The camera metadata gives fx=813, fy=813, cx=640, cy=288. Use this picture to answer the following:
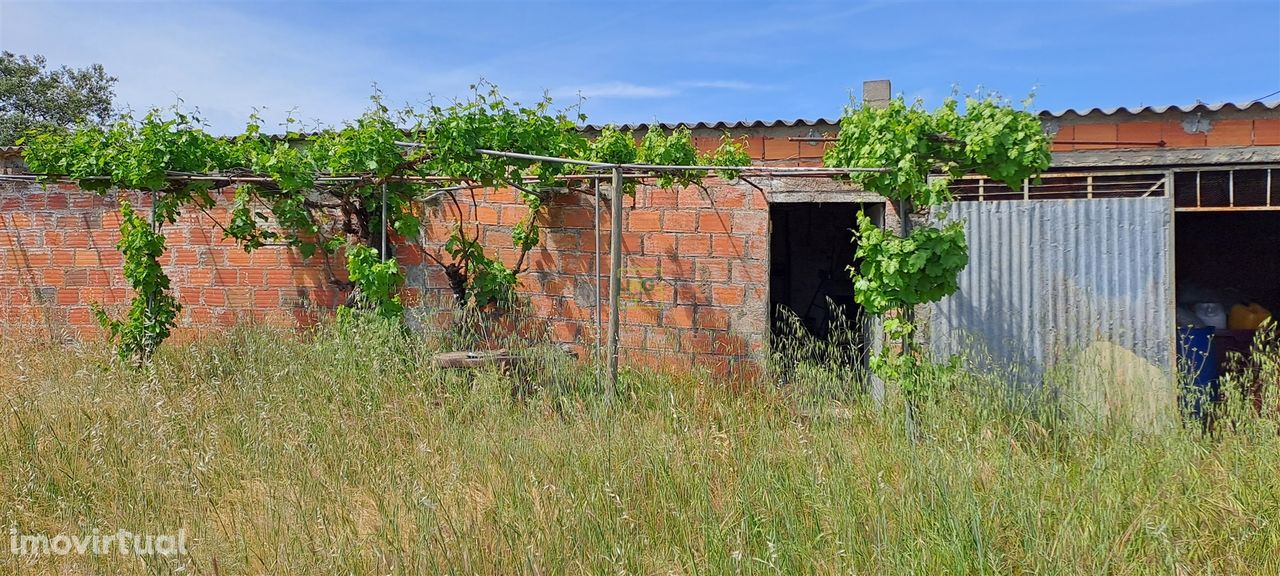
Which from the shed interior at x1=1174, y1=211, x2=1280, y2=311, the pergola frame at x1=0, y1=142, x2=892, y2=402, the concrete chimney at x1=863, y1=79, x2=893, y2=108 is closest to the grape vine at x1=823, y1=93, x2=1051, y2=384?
the pergola frame at x1=0, y1=142, x2=892, y2=402

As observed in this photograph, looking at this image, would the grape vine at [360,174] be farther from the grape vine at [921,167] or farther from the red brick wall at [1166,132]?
the red brick wall at [1166,132]

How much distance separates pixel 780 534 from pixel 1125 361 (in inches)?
139

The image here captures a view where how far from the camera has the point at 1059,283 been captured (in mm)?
5230

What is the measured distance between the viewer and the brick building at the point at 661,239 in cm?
574

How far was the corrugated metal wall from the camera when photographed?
5.09 meters

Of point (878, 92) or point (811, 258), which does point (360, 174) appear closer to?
point (878, 92)

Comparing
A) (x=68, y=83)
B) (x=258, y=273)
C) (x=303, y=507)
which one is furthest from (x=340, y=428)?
(x=68, y=83)

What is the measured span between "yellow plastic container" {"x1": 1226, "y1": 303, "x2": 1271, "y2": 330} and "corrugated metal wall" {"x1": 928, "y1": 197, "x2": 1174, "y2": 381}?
5.74 feet

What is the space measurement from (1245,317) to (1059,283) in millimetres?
2229

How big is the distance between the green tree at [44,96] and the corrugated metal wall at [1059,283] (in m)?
18.8

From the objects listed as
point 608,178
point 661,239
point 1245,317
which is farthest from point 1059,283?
point 608,178

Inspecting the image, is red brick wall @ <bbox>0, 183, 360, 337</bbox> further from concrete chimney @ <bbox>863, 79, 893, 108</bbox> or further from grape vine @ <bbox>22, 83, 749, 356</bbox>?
concrete chimney @ <bbox>863, 79, 893, 108</bbox>

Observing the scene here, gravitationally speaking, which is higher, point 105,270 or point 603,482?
point 105,270

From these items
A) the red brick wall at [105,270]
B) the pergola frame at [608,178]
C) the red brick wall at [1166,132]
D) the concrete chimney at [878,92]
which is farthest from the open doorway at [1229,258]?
the red brick wall at [105,270]
